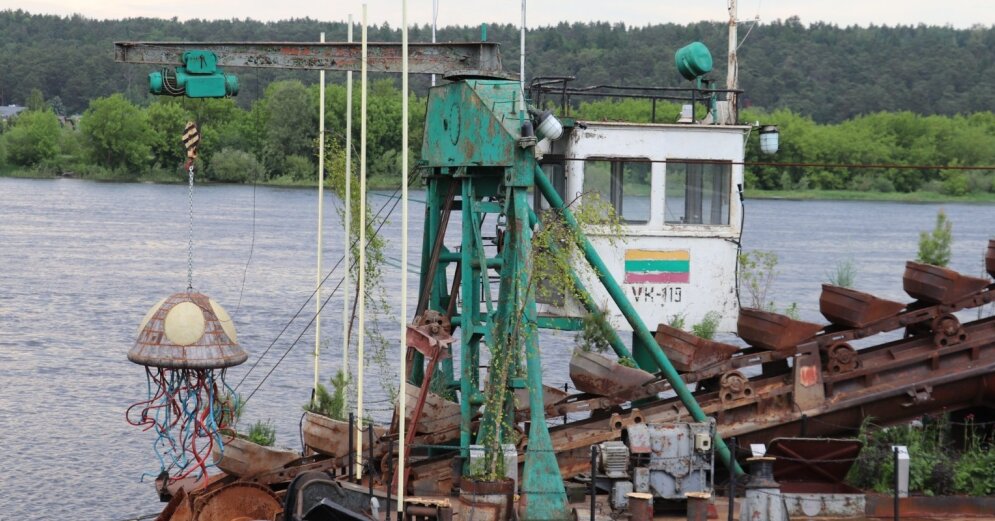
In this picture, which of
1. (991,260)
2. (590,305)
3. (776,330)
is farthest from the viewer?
(991,260)

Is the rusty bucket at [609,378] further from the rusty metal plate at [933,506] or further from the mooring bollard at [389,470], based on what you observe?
the rusty metal plate at [933,506]

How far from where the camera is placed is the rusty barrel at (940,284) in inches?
770

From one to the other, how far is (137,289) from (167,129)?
5534cm

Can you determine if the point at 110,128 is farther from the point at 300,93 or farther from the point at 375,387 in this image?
the point at 375,387

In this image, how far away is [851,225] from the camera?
4171 inches

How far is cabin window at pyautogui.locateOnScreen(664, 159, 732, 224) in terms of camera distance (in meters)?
22.3

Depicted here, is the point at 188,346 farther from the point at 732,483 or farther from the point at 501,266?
the point at 732,483

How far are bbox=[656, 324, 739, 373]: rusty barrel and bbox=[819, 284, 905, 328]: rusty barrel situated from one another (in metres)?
1.46

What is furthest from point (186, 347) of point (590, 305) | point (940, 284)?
point (940, 284)

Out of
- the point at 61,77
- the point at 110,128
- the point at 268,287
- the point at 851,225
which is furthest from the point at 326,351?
the point at 61,77

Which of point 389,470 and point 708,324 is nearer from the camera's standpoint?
point 389,470

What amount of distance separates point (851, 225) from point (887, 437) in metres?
88.4

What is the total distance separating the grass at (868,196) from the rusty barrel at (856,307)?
108690 mm

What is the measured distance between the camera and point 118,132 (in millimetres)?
125438
